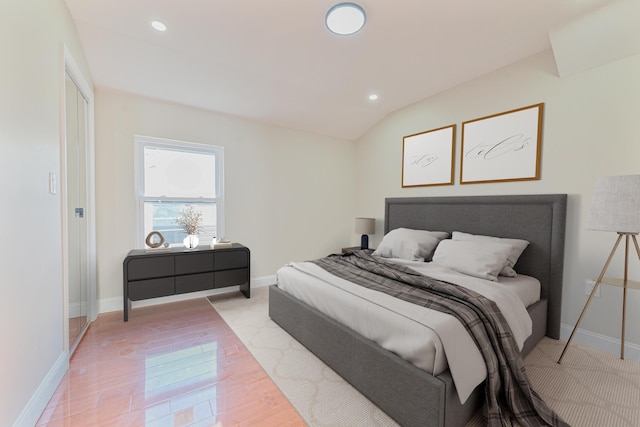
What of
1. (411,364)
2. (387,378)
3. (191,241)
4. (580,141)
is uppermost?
(580,141)

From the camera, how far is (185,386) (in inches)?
72.3

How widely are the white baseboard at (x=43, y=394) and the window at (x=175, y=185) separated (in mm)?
1531

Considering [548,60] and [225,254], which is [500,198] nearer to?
[548,60]

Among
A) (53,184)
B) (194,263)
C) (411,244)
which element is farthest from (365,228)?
(53,184)

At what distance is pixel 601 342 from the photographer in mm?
2318

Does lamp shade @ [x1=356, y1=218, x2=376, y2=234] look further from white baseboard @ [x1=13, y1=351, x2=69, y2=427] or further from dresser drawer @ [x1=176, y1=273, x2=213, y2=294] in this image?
white baseboard @ [x1=13, y1=351, x2=69, y2=427]

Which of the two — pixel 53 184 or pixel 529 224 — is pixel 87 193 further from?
pixel 529 224

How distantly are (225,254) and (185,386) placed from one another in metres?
1.66

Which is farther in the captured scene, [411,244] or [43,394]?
[411,244]

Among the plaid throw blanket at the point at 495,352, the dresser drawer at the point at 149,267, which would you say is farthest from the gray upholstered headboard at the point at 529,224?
the dresser drawer at the point at 149,267

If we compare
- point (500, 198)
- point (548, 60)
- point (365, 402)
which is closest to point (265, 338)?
point (365, 402)

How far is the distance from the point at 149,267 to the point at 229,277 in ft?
2.84

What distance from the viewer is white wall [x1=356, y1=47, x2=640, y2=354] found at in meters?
2.18

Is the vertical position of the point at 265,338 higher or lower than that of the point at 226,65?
lower
